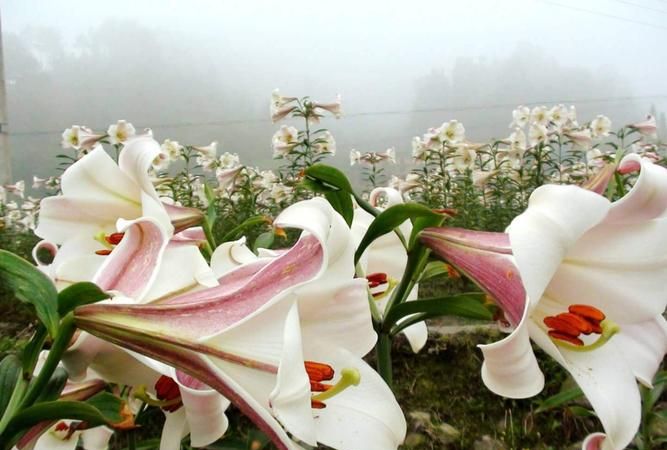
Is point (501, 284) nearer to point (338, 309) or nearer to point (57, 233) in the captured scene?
point (338, 309)

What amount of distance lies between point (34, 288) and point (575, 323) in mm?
302

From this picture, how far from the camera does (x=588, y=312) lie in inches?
13.5

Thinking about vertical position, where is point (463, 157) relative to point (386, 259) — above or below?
below

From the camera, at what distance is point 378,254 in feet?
1.56

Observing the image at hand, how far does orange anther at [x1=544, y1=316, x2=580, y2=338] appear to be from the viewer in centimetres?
33

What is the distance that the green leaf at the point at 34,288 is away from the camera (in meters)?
0.25

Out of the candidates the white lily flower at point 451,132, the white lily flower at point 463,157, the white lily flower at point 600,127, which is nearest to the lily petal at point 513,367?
the white lily flower at point 463,157

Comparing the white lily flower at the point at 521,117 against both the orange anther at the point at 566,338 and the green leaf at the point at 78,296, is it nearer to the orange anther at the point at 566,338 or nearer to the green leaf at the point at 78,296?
the orange anther at the point at 566,338

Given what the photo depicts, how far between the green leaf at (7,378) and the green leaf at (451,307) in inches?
9.4

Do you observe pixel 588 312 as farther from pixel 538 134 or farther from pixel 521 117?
pixel 521 117

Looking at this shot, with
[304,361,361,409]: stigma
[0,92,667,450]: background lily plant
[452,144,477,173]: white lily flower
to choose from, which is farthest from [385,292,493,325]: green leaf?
[452,144,477,173]: white lily flower

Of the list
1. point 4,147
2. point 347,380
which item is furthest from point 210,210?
point 4,147

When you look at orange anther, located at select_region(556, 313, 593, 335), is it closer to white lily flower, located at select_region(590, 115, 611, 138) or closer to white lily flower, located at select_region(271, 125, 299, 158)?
white lily flower, located at select_region(271, 125, 299, 158)

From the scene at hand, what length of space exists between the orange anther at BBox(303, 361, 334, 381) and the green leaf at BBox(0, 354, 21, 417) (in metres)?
0.16
